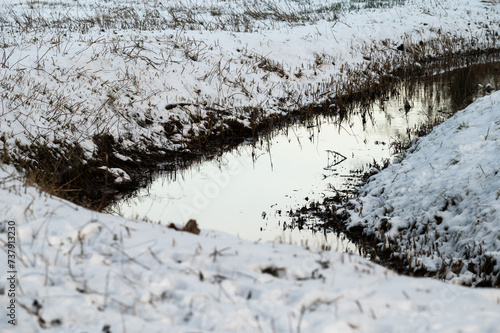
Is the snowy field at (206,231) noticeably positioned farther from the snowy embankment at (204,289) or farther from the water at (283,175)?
the water at (283,175)

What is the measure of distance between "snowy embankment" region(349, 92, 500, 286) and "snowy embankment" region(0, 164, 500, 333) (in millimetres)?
1823

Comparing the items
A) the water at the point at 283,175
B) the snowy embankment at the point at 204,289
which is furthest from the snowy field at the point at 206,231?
the water at the point at 283,175

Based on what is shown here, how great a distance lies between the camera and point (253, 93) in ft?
40.7

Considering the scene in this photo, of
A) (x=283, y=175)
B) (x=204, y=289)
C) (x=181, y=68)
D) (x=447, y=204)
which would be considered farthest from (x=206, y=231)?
(x=181, y=68)

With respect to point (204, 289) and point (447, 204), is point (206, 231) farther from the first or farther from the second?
point (447, 204)

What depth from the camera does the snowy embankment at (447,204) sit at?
16.0ft

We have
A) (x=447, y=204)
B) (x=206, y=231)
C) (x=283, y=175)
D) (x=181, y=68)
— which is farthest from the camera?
(x=181, y=68)

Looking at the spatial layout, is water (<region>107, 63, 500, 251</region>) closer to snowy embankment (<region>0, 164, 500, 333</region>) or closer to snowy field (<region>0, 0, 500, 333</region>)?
snowy field (<region>0, 0, 500, 333</region>)

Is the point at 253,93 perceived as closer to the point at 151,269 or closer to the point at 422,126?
the point at 422,126

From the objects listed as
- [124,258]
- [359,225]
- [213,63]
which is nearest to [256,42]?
[213,63]

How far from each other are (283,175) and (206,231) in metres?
4.40

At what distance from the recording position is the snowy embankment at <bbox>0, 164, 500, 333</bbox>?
266 centimetres

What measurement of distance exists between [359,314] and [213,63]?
36.0 feet

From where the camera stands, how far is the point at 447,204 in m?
5.78
